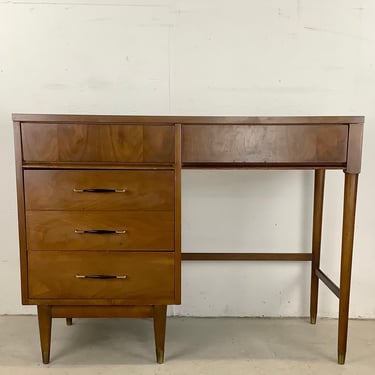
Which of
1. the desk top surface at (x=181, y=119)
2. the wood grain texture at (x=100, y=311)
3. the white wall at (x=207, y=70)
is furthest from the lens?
the white wall at (x=207, y=70)

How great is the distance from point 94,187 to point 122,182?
0.33 ft

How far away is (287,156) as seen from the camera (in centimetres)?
147

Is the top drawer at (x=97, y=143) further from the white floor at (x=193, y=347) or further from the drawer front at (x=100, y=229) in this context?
the white floor at (x=193, y=347)

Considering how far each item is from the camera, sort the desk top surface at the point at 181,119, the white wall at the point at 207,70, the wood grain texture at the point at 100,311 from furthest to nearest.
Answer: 1. the white wall at the point at 207,70
2. the wood grain texture at the point at 100,311
3. the desk top surface at the point at 181,119

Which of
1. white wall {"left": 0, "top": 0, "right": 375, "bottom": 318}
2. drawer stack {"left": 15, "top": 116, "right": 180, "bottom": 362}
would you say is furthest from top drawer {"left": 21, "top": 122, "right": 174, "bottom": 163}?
white wall {"left": 0, "top": 0, "right": 375, "bottom": 318}

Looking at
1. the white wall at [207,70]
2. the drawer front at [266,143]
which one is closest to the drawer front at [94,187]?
the drawer front at [266,143]

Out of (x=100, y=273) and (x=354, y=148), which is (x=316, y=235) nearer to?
(x=354, y=148)

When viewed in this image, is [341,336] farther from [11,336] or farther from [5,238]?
[5,238]

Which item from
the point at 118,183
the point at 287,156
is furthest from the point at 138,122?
the point at 287,156

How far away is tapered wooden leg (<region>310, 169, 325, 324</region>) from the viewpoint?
1890 millimetres

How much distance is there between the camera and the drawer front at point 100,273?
4.81 feet

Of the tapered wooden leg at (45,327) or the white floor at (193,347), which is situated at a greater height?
the tapered wooden leg at (45,327)

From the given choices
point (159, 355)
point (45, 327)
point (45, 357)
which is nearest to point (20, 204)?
point (45, 327)

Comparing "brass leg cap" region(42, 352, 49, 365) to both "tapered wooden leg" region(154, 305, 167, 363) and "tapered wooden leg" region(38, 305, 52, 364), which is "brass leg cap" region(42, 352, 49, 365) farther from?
"tapered wooden leg" region(154, 305, 167, 363)
